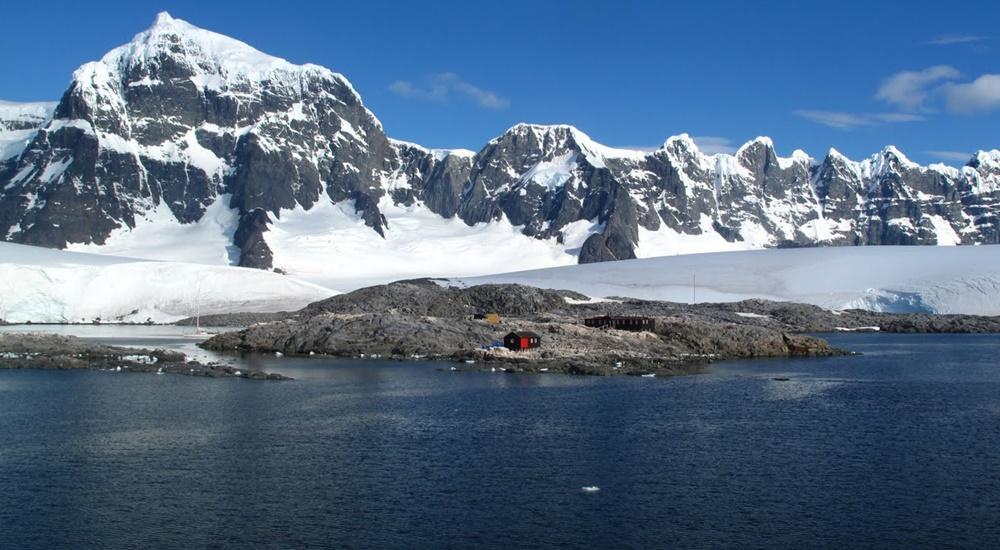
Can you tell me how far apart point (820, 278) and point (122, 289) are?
322 feet

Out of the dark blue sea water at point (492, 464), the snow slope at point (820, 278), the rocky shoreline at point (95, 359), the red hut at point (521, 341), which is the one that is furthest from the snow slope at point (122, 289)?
the dark blue sea water at point (492, 464)

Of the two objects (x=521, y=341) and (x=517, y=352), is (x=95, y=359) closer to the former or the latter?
(x=517, y=352)

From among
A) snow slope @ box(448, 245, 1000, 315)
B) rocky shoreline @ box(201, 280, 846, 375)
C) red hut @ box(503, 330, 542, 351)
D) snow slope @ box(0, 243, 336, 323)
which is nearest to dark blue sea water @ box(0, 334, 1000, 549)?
rocky shoreline @ box(201, 280, 846, 375)

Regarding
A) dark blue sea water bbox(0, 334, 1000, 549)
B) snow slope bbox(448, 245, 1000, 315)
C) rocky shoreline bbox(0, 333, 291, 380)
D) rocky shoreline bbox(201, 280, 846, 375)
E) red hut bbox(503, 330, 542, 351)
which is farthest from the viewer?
snow slope bbox(448, 245, 1000, 315)

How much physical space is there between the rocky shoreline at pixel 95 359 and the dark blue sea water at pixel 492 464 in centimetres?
509

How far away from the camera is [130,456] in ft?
133

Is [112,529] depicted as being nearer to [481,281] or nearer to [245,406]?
[245,406]

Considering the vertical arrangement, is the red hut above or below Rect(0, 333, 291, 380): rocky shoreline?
above

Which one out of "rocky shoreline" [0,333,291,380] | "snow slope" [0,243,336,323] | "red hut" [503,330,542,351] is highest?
"snow slope" [0,243,336,323]

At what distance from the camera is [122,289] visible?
→ 440 ft

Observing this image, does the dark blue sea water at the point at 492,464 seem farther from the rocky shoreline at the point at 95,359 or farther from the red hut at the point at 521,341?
the red hut at the point at 521,341

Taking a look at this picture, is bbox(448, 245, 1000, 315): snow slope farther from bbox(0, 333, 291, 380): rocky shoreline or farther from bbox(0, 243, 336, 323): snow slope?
bbox(0, 333, 291, 380): rocky shoreline

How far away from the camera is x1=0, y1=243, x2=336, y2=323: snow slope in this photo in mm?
124188

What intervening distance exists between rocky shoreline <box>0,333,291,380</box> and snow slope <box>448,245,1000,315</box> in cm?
7244
